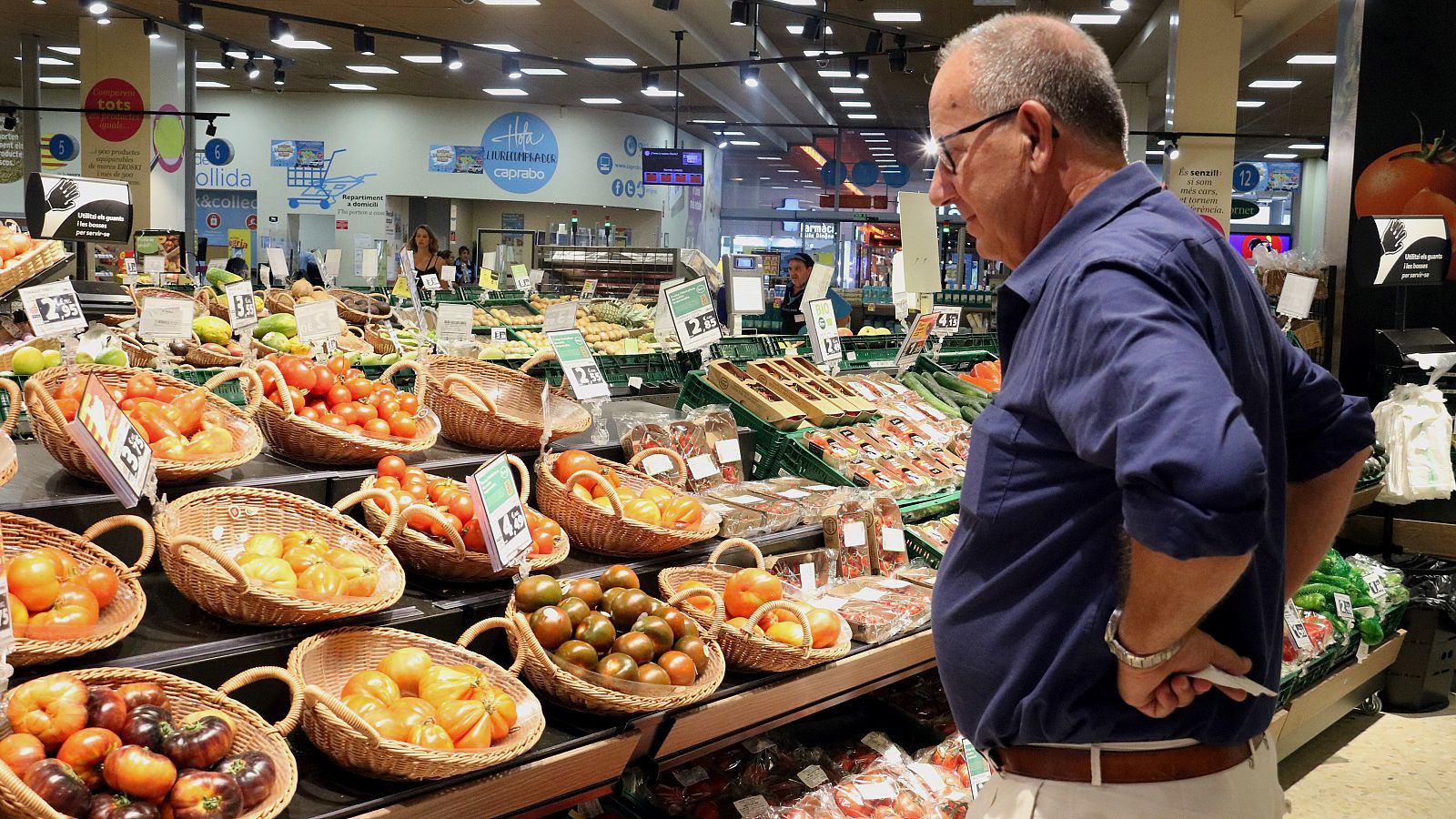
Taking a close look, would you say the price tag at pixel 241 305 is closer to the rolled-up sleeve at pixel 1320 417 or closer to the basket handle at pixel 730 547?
the basket handle at pixel 730 547

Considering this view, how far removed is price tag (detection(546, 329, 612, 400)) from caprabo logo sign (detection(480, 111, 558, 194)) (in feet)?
55.8

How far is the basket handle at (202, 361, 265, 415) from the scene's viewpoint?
2875 millimetres

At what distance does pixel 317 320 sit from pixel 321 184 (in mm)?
16677

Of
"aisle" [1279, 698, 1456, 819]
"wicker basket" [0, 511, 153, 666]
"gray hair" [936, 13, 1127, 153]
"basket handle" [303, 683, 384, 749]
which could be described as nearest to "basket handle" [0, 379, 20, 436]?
"wicker basket" [0, 511, 153, 666]

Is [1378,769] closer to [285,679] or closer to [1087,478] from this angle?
[1087,478]

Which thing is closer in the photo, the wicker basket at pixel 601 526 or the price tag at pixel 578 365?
the wicker basket at pixel 601 526

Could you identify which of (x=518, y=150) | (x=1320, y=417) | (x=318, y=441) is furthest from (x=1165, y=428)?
(x=518, y=150)

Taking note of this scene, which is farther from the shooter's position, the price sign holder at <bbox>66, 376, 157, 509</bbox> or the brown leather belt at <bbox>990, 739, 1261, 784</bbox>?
the price sign holder at <bbox>66, 376, 157, 509</bbox>

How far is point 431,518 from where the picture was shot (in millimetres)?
2738

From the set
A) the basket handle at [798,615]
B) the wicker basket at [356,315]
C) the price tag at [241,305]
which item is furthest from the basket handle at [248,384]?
the wicker basket at [356,315]

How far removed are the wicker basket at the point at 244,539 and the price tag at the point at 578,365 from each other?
1.02 m

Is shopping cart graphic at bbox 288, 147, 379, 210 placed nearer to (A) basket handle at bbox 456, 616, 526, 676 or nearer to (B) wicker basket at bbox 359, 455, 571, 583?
(B) wicker basket at bbox 359, 455, 571, 583

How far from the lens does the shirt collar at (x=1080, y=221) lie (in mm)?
1347

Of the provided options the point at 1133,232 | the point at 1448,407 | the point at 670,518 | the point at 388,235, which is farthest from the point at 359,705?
the point at 388,235
